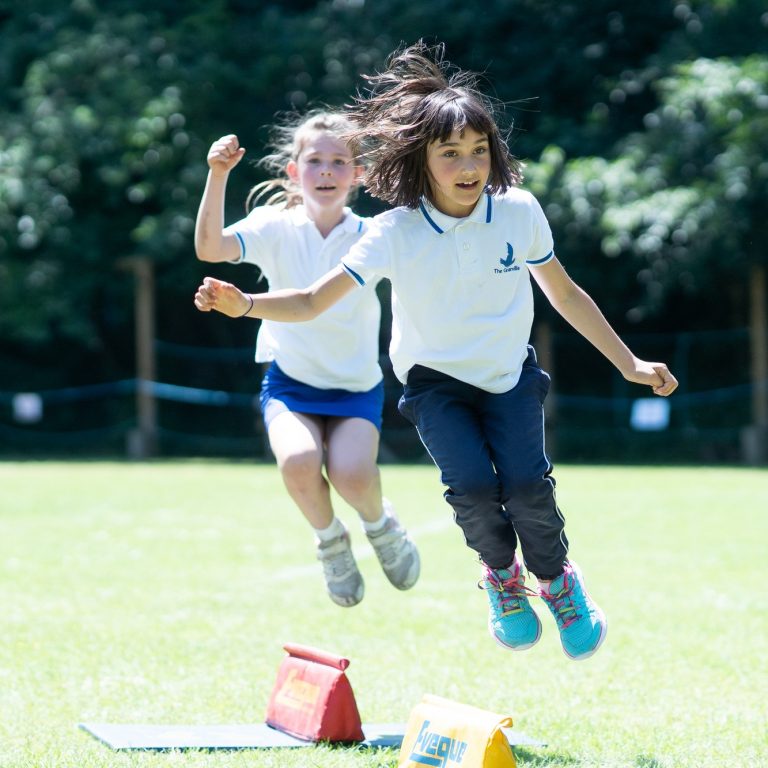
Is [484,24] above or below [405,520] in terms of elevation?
above

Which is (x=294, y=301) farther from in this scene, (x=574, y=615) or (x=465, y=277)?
(x=574, y=615)

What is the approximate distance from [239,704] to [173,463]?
12.5 meters

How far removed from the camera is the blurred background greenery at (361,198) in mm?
16328

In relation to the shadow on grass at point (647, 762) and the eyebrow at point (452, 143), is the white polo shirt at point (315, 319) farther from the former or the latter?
the shadow on grass at point (647, 762)

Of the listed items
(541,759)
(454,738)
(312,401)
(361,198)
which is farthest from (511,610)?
(361,198)

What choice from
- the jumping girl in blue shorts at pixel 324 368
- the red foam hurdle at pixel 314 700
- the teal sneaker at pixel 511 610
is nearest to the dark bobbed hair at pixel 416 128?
the jumping girl in blue shorts at pixel 324 368

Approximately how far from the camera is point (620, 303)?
59.4ft

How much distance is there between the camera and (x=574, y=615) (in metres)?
4.34

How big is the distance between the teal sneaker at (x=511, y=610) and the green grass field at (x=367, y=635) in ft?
1.06

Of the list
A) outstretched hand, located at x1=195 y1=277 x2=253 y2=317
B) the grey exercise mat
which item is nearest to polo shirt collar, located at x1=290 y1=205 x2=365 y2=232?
outstretched hand, located at x1=195 y1=277 x2=253 y2=317

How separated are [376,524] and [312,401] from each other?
0.56 meters

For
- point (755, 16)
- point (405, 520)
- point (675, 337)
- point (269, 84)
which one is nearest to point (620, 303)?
point (675, 337)

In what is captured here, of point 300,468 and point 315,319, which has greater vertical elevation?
point 315,319

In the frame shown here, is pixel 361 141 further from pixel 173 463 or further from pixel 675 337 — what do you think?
pixel 675 337
